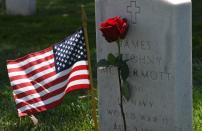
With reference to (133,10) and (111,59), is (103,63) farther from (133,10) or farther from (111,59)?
(133,10)

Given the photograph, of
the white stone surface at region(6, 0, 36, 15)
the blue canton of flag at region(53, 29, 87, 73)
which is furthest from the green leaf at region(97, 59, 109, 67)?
the white stone surface at region(6, 0, 36, 15)

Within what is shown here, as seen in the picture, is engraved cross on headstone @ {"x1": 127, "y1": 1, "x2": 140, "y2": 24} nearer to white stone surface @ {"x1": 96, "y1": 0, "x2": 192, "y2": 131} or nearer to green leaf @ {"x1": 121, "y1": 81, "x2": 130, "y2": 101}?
white stone surface @ {"x1": 96, "y1": 0, "x2": 192, "y2": 131}

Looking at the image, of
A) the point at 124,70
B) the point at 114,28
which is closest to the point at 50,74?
the point at 124,70

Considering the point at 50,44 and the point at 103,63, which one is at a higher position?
the point at 103,63

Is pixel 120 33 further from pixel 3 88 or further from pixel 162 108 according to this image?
pixel 3 88

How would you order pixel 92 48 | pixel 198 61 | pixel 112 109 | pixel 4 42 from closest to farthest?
1. pixel 112 109
2. pixel 198 61
3. pixel 92 48
4. pixel 4 42

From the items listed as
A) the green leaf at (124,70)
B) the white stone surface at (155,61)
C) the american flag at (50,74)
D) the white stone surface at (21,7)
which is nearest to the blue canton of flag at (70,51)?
the american flag at (50,74)

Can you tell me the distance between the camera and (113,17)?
15.2ft

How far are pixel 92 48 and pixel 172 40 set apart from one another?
14.7 ft

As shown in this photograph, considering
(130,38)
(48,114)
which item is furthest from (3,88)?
(130,38)

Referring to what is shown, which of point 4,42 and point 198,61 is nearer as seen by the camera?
point 198,61

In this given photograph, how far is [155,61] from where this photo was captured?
175 inches

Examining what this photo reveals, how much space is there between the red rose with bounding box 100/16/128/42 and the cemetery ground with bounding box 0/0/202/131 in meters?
1.17

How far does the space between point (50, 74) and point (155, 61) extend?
0.93 m
